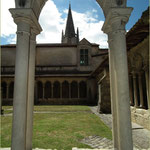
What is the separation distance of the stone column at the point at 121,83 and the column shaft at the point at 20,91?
190 centimetres

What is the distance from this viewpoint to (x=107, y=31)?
A: 3.34 meters

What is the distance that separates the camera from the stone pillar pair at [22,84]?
2.55 m

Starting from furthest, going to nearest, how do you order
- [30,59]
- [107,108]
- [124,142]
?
[107,108] → [30,59] → [124,142]

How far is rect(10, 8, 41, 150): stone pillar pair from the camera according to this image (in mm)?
2551

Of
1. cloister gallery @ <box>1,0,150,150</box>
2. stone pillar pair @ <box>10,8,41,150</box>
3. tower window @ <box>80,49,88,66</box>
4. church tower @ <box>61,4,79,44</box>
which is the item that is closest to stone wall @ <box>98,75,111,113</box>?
cloister gallery @ <box>1,0,150,150</box>

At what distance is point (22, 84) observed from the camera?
2684 millimetres

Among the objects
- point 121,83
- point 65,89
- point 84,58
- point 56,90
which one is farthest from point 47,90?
point 121,83

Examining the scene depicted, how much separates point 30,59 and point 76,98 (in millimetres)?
15216

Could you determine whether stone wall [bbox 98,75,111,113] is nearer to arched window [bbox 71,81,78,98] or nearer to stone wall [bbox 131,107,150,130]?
stone wall [bbox 131,107,150,130]

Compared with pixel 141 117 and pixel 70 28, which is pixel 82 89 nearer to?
pixel 141 117

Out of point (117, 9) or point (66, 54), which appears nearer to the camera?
point (117, 9)

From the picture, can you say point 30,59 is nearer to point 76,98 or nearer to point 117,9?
point 117,9

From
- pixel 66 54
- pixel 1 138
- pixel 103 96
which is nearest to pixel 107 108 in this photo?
pixel 103 96

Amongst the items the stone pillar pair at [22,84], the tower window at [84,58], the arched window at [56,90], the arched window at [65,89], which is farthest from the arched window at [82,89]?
the stone pillar pair at [22,84]
